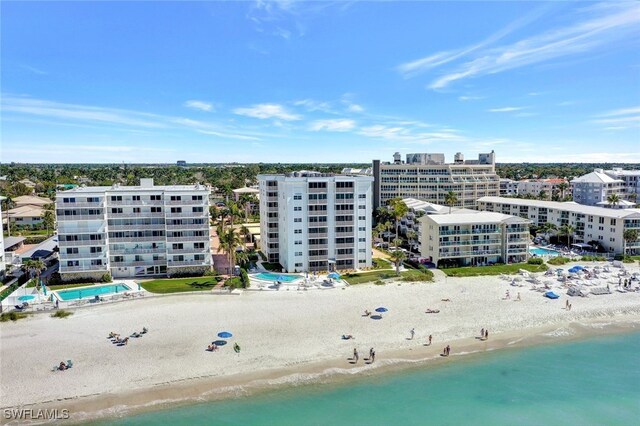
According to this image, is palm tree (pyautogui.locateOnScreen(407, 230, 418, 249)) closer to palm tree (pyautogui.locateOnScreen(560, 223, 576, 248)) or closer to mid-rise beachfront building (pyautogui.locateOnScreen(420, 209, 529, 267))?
mid-rise beachfront building (pyautogui.locateOnScreen(420, 209, 529, 267))

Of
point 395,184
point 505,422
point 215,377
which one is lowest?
point 505,422

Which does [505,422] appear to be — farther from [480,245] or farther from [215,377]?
[480,245]

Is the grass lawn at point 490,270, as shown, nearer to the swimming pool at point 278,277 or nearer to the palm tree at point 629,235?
the palm tree at point 629,235

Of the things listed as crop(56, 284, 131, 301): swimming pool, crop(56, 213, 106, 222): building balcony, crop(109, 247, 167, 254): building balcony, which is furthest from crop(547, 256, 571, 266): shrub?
crop(56, 213, 106, 222): building balcony

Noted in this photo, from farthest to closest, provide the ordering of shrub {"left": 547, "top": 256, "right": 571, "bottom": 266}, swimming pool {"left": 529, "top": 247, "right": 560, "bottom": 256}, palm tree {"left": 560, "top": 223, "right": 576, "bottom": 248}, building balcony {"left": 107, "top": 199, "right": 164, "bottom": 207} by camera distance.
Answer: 1. palm tree {"left": 560, "top": 223, "right": 576, "bottom": 248}
2. swimming pool {"left": 529, "top": 247, "right": 560, "bottom": 256}
3. shrub {"left": 547, "top": 256, "right": 571, "bottom": 266}
4. building balcony {"left": 107, "top": 199, "right": 164, "bottom": 207}

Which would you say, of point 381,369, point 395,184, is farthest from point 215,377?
point 395,184

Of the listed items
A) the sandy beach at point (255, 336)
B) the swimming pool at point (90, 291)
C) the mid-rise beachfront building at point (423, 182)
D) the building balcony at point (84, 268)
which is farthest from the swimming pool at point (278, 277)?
the mid-rise beachfront building at point (423, 182)

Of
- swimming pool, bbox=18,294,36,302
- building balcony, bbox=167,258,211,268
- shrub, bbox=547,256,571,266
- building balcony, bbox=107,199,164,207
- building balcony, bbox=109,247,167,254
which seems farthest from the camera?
shrub, bbox=547,256,571,266

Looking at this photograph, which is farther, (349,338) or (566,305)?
(566,305)
